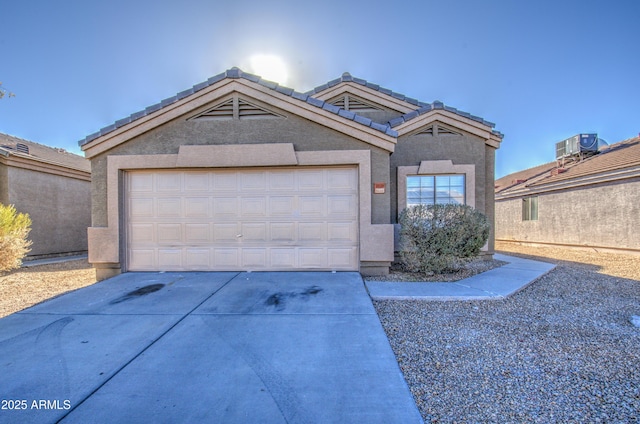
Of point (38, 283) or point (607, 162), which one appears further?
point (607, 162)

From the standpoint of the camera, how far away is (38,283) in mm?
7531

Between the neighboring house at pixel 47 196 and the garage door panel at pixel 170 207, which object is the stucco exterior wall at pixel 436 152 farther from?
the neighboring house at pixel 47 196

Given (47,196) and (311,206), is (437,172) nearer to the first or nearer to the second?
(311,206)

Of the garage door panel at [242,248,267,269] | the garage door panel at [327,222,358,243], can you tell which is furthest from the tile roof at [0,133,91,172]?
the garage door panel at [327,222,358,243]

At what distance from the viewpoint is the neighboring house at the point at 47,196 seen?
35.0 feet

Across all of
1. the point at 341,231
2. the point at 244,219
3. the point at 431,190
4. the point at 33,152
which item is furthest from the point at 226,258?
the point at 33,152

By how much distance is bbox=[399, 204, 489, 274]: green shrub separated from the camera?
22.8ft

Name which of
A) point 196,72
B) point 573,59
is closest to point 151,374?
point 196,72

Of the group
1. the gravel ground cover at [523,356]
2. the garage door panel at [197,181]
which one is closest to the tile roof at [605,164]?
the gravel ground cover at [523,356]

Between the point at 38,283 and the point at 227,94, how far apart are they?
22.2ft

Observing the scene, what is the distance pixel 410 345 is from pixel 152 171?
22.6 feet

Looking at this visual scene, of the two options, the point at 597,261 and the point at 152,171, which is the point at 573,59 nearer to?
the point at 597,261

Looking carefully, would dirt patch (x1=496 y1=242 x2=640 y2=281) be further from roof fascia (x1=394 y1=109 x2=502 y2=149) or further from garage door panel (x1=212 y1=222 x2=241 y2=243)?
garage door panel (x1=212 y1=222 x2=241 y2=243)

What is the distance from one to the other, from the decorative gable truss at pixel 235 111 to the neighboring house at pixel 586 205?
1331 cm
